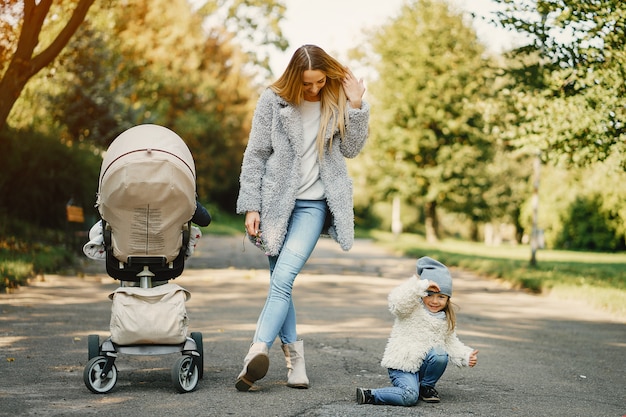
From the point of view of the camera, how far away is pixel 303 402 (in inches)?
187

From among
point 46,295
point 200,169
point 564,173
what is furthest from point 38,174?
point 564,173

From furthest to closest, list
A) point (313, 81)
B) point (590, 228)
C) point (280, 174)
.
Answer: point (590, 228), point (280, 174), point (313, 81)

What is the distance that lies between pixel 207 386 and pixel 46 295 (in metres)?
5.63

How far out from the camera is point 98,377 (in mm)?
4891

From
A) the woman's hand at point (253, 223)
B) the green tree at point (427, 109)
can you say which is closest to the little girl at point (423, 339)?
the woman's hand at point (253, 223)

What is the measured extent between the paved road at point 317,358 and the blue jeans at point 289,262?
392 millimetres

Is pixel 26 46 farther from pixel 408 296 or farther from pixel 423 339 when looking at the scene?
pixel 423 339

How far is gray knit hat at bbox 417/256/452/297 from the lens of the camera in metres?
4.95

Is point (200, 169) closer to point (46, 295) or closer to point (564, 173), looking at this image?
point (564, 173)

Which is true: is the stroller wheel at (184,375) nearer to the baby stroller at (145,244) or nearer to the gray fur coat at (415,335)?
the baby stroller at (145,244)

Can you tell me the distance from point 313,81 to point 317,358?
234cm

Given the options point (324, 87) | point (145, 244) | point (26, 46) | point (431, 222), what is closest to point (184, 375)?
point (145, 244)

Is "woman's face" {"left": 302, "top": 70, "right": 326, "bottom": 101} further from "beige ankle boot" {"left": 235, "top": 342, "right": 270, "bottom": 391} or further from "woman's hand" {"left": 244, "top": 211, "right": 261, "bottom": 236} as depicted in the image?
"beige ankle boot" {"left": 235, "top": 342, "right": 270, "bottom": 391}

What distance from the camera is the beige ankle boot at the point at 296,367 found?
5.15m
